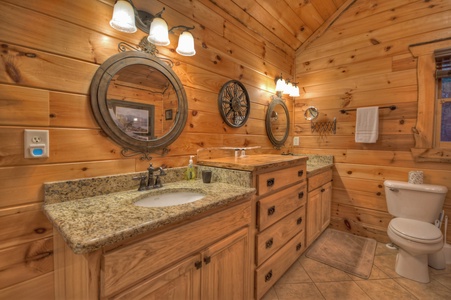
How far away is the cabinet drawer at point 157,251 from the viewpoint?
27.8 inches

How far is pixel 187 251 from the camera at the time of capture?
0.94 metres

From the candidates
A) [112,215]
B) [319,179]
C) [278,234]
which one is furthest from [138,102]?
[319,179]

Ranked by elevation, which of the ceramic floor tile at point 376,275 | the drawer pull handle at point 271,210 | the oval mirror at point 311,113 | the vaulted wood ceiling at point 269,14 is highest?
the vaulted wood ceiling at point 269,14

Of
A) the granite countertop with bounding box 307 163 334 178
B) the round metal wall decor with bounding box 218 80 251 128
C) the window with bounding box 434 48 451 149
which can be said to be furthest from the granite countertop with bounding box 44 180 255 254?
the window with bounding box 434 48 451 149

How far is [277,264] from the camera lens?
1658 millimetres

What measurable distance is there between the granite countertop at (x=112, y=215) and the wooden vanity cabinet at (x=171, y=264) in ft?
0.19

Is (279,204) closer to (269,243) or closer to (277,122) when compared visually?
(269,243)

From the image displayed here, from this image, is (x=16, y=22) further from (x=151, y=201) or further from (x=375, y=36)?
(x=375, y=36)

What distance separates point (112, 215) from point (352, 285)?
193cm

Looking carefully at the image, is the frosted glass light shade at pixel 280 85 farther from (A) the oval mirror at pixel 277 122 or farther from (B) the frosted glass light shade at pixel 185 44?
(B) the frosted glass light shade at pixel 185 44

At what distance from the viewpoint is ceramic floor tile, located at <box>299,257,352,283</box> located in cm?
178

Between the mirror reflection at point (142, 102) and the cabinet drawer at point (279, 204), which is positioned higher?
the mirror reflection at point (142, 102)

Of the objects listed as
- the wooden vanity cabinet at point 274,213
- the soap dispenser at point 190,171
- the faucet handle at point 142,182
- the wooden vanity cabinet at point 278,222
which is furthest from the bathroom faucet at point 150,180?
the wooden vanity cabinet at point 278,222

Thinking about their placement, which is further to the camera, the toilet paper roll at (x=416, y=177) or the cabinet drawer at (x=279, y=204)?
the toilet paper roll at (x=416, y=177)
